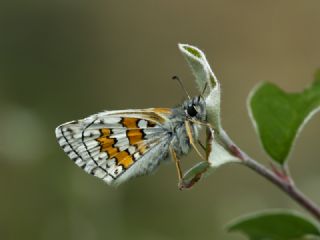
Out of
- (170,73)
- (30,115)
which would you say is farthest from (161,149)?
(170,73)

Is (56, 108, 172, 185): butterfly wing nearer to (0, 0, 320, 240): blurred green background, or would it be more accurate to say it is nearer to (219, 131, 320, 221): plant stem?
(219, 131, 320, 221): plant stem

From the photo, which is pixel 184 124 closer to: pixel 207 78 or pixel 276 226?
pixel 207 78

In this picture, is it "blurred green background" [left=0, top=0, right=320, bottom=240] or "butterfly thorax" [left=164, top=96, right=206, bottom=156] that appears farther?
"blurred green background" [left=0, top=0, right=320, bottom=240]

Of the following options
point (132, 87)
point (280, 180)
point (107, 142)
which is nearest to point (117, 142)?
point (107, 142)

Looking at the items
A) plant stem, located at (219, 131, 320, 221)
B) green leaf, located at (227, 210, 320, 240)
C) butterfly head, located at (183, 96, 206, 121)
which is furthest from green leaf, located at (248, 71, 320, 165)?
butterfly head, located at (183, 96, 206, 121)

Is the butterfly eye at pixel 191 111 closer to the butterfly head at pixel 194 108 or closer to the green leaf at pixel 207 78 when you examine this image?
the butterfly head at pixel 194 108

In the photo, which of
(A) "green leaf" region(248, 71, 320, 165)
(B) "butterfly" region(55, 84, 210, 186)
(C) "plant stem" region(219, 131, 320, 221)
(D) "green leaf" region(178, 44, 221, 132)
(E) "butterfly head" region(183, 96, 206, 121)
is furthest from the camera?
(B) "butterfly" region(55, 84, 210, 186)

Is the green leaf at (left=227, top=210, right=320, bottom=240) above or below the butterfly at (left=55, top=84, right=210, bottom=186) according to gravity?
below

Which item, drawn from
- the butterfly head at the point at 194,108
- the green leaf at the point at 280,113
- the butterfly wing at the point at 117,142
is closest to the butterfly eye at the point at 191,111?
the butterfly head at the point at 194,108
